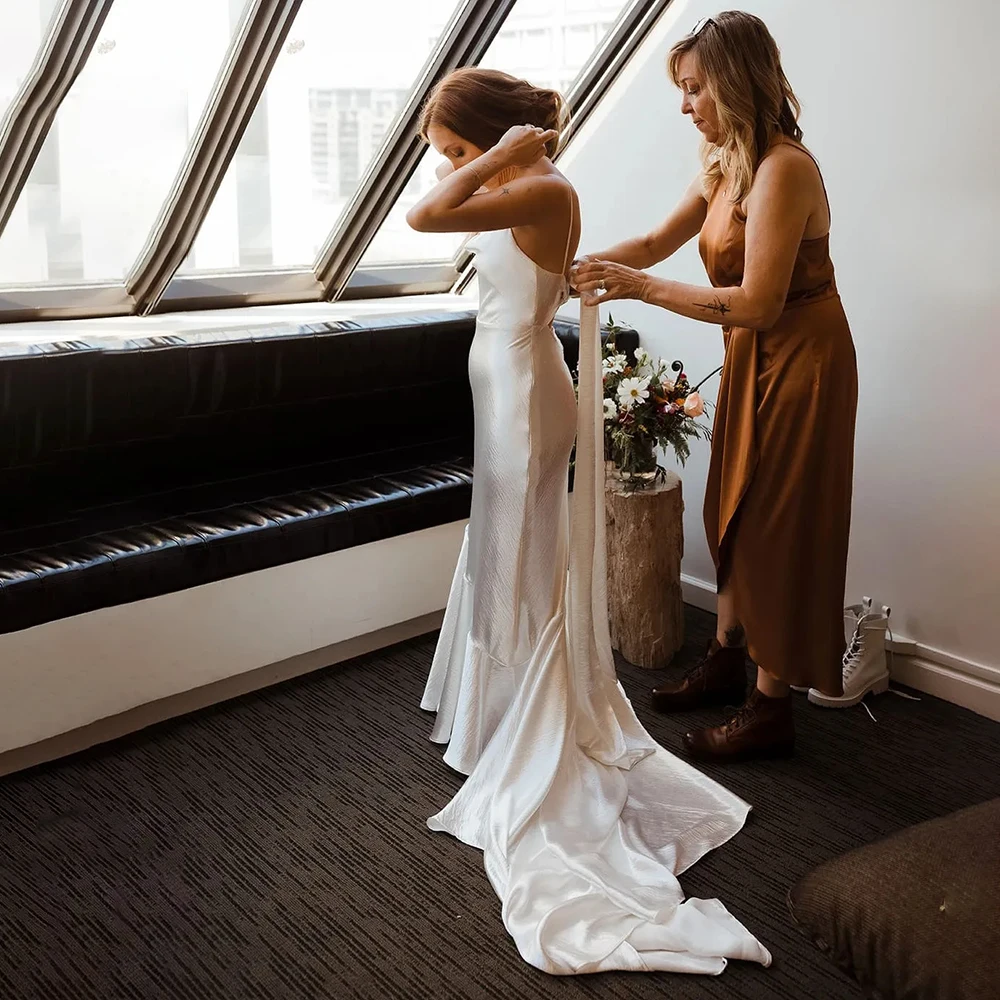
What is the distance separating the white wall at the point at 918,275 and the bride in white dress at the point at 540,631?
2.25ft

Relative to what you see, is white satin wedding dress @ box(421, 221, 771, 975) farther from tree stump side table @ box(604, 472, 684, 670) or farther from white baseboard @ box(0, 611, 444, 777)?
white baseboard @ box(0, 611, 444, 777)

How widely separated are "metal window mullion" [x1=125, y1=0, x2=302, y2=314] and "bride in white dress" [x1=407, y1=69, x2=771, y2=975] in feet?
3.97

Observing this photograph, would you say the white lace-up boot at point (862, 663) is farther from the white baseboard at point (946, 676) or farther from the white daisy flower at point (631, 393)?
the white daisy flower at point (631, 393)

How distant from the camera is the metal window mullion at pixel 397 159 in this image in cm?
393

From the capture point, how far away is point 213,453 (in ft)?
11.7

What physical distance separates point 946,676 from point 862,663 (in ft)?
0.89

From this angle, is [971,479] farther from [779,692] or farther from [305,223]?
[305,223]

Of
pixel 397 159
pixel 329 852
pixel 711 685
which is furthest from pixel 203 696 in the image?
pixel 397 159

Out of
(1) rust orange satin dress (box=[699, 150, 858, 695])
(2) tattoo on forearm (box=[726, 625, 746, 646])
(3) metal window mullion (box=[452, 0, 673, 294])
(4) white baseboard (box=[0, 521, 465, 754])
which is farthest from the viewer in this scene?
(3) metal window mullion (box=[452, 0, 673, 294])

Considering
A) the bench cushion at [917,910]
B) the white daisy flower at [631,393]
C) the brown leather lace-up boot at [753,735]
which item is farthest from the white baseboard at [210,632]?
the bench cushion at [917,910]

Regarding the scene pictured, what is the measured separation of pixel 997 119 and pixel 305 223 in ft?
8.05

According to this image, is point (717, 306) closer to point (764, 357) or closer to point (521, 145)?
point (764, 357)

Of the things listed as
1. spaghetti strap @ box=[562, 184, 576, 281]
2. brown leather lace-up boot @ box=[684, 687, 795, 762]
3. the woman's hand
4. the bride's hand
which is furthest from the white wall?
the bride's hand

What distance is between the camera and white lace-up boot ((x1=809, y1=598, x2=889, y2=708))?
3281 mm
